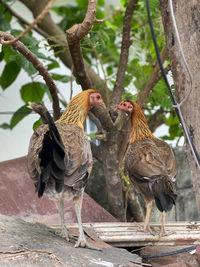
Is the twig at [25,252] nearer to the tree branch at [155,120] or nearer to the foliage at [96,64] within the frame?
the foliage at [96,64]

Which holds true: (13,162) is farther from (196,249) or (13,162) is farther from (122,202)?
(196,249)

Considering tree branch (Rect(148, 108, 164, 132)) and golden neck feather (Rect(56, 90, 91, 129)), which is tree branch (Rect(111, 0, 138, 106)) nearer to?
golden neck feather (Rect(56, 90, 91, 129))

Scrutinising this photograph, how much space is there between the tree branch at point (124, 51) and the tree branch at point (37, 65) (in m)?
0.74

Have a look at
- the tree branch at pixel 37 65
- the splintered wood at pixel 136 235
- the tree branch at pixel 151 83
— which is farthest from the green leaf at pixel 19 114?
the splintered wood at pixel 136 235

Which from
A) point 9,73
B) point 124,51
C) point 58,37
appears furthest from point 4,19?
point 124,51

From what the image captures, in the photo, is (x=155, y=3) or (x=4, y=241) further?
(x=155, y=3)

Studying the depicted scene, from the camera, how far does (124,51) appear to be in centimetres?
434

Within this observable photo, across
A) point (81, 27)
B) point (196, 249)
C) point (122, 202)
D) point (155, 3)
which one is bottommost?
point (196, 249)

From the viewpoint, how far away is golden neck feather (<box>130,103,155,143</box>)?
159 inches

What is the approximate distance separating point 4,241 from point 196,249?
1.35 m

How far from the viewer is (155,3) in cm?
383

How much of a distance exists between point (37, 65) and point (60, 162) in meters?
1.06

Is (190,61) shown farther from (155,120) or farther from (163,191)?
(155,120)

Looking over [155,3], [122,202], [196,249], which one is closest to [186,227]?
[196,249]
